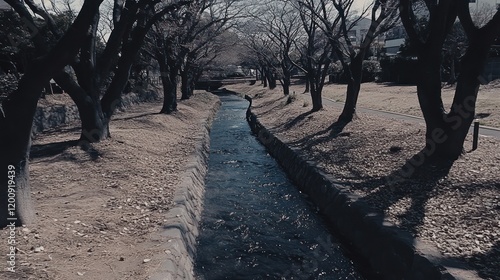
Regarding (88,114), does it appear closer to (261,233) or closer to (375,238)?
(261,233)

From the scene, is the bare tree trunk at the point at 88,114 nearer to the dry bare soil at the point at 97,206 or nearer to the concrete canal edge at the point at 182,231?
the dry bare soil at the point at 97,206

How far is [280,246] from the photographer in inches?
262

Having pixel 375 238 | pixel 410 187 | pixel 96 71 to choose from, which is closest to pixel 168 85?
pixel 96 71

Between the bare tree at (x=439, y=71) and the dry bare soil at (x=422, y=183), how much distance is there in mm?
623

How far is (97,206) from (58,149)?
3.97 meters

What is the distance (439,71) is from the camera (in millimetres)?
8180

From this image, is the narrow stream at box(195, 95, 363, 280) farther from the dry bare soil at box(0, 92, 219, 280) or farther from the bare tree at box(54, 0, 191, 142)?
the bare tree at box(54, 0, 191, 142)

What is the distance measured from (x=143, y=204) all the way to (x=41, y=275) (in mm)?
2765

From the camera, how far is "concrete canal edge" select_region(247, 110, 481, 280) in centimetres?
459

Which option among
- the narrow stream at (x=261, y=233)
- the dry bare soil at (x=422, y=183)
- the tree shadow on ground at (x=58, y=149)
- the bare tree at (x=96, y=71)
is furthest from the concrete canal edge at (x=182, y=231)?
the dry bare soil at (x=422, y=183)

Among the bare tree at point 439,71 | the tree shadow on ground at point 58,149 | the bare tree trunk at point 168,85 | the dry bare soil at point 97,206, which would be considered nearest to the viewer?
the dry bare soil at point 97,206

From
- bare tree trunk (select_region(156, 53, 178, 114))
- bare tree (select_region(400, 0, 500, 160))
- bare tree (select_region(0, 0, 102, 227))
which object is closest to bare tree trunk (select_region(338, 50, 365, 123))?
bare tree (select_region(400, 0, 500, 160))

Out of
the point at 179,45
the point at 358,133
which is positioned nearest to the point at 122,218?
the point at 358,133

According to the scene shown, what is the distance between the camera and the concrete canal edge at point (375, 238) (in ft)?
15.1
